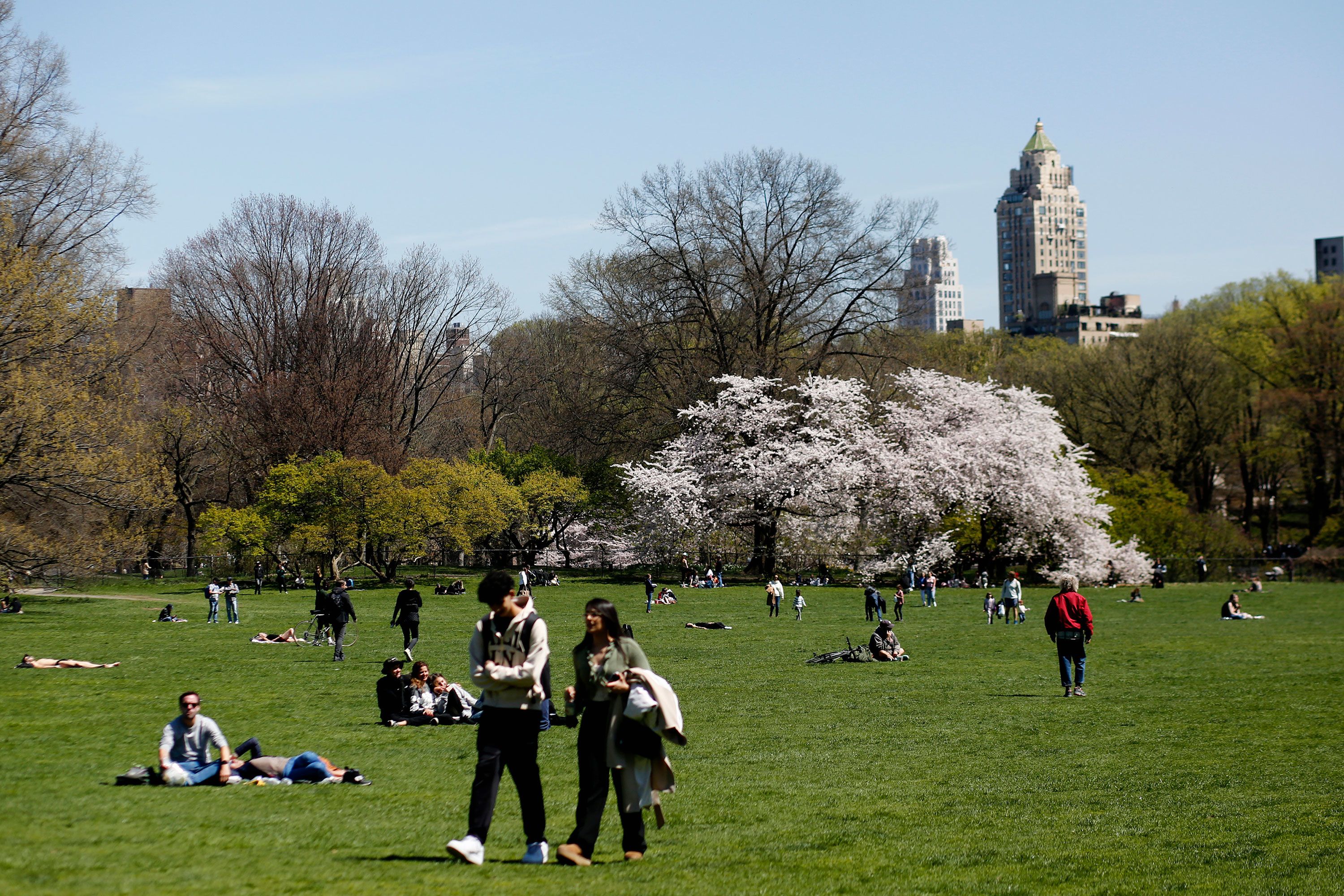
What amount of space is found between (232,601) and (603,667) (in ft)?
92.6

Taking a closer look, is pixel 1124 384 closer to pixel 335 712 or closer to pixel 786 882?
pixel 335 712

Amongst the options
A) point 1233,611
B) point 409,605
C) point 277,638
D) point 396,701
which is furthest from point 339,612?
point 1233,611

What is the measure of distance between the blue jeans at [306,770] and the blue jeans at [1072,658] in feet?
35.9

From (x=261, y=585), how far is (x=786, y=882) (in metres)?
44.6

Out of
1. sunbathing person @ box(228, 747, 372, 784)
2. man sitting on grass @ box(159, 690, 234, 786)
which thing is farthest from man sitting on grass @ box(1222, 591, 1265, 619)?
man sitting on grass @ box(159, 690, 234, 786)

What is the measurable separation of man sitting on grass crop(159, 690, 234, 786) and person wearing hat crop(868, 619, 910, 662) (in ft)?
49.4

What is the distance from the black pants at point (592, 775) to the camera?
7.95 metres

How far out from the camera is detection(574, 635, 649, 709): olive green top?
7898 millimetres

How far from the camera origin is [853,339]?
60.1 meters

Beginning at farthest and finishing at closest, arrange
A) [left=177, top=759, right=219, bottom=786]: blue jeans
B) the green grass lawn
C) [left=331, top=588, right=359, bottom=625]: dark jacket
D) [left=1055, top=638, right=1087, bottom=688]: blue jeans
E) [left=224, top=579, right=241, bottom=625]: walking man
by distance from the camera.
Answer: [left=224, top=579, right=241, bottom=625]: walking man → [left=331, top=588, right=359, bottom=625]: dark jacket → [left=1055, top=638, right=1087, bottom=688]: blue jeans → [left=177, top=759, right=219, bottom=786]: blue jeans → the green grass lawn

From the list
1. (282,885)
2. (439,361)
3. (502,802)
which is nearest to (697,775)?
(502,802)

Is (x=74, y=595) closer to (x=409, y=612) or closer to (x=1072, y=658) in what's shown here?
(x=409, y=612)

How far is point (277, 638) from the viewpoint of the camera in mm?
28078

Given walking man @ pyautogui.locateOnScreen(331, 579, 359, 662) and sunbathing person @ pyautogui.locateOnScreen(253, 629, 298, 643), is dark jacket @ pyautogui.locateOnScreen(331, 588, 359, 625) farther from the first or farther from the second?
sunbathing person @ pyautogui.locateOnScreen(253, 629, 298, 643)
